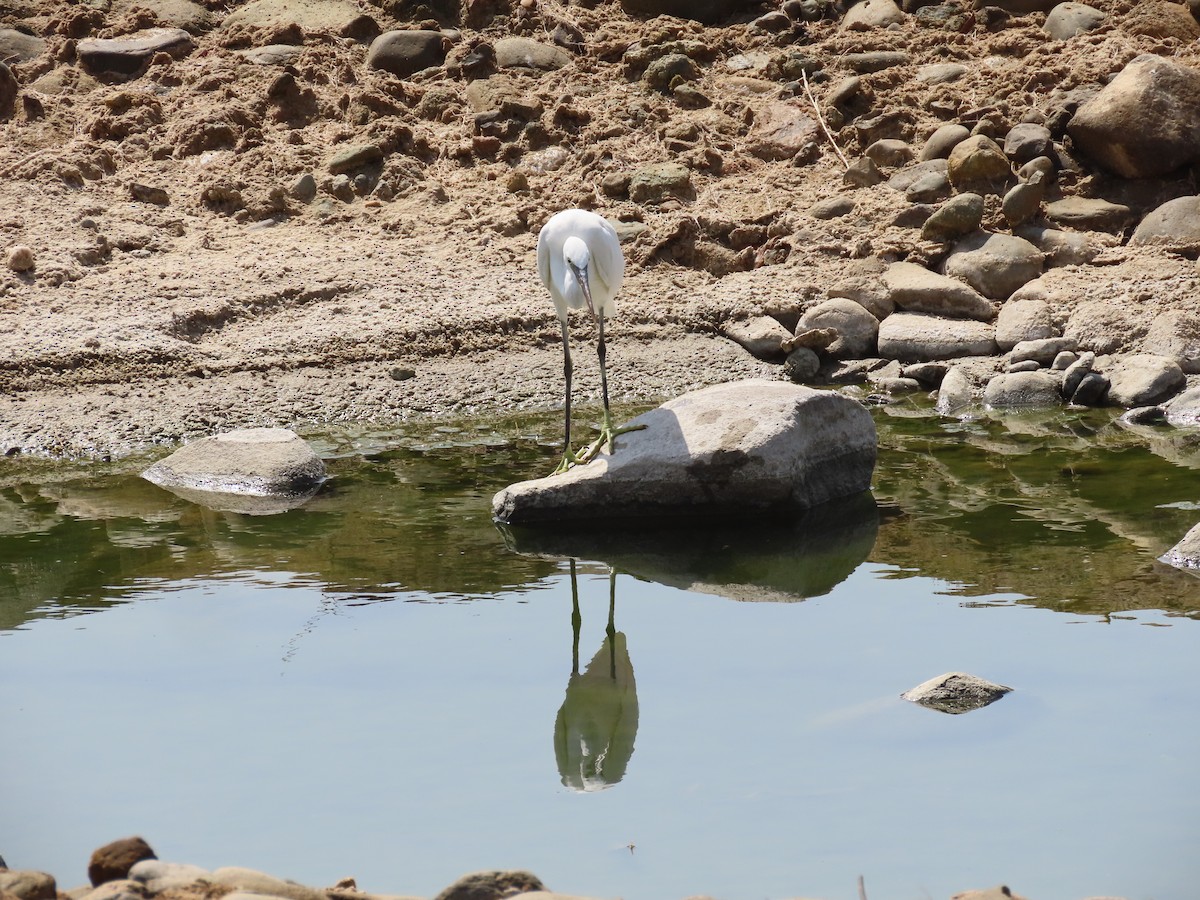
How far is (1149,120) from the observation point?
1116 cm

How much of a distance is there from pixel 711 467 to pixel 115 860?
13.5 ft

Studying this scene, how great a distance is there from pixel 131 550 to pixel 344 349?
3.42 m

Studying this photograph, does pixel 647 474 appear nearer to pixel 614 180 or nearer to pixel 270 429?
pixel 270 429

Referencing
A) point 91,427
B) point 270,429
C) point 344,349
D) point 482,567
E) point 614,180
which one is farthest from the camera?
point 614,180

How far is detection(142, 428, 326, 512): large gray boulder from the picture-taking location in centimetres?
800

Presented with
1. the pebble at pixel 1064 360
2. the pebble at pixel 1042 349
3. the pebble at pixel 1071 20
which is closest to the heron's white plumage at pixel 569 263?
the pebble at pixel 1042 349

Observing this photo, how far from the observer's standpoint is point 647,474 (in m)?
7.07

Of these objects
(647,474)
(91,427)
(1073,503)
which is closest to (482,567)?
(647,474)

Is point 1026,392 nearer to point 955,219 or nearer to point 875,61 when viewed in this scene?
point 955,219

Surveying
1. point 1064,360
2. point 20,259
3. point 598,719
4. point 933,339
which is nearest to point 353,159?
point 20,259

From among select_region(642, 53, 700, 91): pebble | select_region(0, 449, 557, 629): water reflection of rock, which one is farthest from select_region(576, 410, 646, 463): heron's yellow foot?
select_region(642, 53, 700, 91): pebble

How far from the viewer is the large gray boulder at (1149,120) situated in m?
11.2

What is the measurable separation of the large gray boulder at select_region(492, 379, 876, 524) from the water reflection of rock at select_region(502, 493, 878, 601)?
0.31 feet

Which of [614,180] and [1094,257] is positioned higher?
[614,180]
